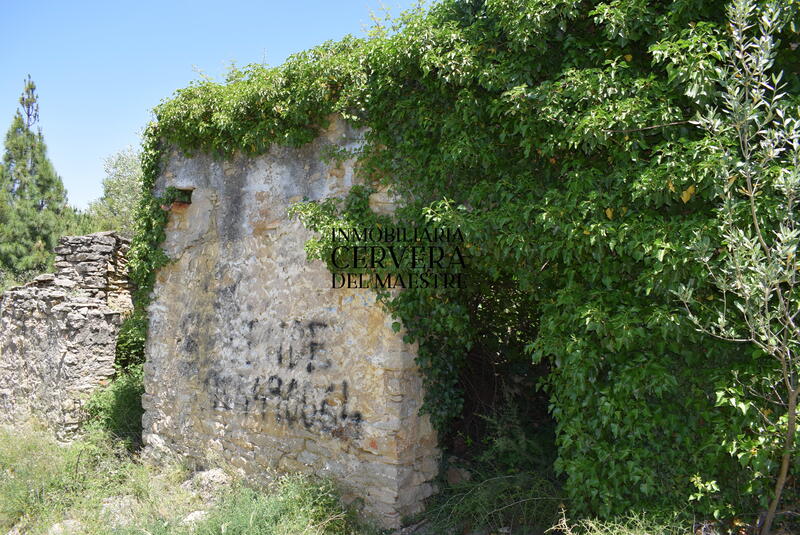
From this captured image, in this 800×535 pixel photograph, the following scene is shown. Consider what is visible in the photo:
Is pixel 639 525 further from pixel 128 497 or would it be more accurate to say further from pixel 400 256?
pixel 128 497

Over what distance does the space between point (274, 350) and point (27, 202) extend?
17.4m

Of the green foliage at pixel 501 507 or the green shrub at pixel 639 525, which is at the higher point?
the green shrub at pixel 639 525

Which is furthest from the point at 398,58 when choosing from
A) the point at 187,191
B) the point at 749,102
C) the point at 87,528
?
the point at 87,528

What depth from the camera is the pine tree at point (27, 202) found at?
18.1m

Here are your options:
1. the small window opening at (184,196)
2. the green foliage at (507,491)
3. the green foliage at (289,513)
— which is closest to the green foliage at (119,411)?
the small window opening at (184,196)

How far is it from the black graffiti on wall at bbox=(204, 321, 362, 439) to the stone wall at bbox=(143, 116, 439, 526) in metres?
0.01

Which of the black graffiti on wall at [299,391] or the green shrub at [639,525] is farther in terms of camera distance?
the black graffiti on wall at [299,391]

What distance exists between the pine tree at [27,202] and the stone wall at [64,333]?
11.4 m

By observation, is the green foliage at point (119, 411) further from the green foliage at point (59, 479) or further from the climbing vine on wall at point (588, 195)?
the climbing vine on wall at point (588, 195)

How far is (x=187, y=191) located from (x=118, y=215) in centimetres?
1579

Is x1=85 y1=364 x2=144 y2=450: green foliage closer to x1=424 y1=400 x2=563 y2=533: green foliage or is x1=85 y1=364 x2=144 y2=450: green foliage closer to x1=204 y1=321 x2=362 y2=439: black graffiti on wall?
x1=204 y1=321 x2=362 y2=439: black graffiti on wall

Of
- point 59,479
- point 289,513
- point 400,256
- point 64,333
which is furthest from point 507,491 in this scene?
point 64,333

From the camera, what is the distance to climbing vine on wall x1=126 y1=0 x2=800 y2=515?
311cm

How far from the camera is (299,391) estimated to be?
486 cm
